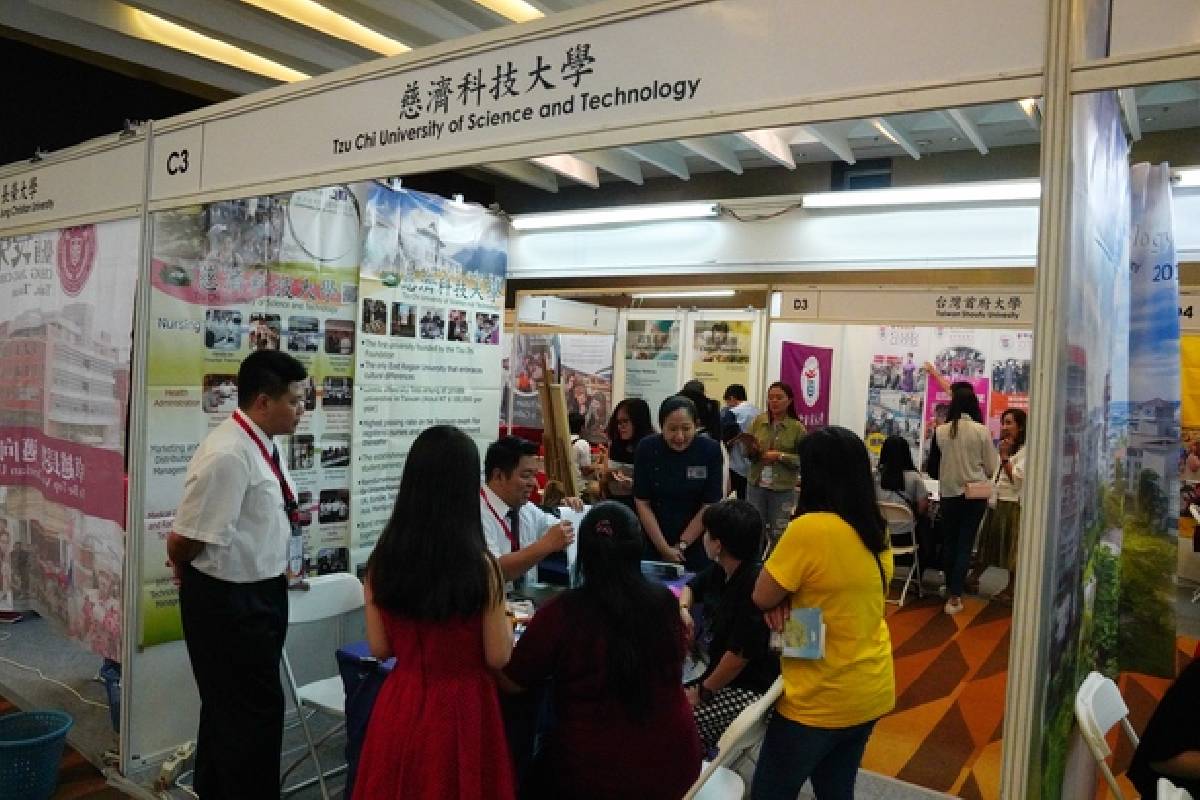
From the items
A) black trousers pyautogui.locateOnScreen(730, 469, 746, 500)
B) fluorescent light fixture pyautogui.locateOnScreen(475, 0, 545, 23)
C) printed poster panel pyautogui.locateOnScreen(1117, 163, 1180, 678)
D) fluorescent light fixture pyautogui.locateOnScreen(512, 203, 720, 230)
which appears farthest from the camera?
black trousers pyautogui.locateOnScreen(730, 469, 746, 500)

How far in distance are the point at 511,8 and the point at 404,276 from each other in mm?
1642

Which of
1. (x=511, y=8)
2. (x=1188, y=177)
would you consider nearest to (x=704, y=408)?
(x=511, y=8)

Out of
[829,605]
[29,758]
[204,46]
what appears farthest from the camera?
[204,46]

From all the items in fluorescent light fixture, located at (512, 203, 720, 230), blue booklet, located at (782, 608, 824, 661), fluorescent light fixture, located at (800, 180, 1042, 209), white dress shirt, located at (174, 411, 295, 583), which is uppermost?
fluorescent light fixture, located at (512, 203, 720, 230)

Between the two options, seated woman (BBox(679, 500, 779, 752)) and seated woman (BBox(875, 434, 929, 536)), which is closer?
seated woman (BBox(679, 500, 779, 752))

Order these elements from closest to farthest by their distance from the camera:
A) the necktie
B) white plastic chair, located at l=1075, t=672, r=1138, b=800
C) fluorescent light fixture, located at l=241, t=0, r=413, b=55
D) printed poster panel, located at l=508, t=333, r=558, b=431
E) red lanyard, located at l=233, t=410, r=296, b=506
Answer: white plastic chair, located at l=1075, t=672, r=1138, b=800 < red lanyard, located at l=233, t=410, r=296, b=506 < the necktie < fluorescent light fixture, located at l=241, t=0, r=413, b=55 < printed poster panel, located at l=508, t=333, r=558, b=431

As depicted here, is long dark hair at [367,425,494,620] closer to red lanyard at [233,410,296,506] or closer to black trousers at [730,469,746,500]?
red lanyard at [233,410,296,506]

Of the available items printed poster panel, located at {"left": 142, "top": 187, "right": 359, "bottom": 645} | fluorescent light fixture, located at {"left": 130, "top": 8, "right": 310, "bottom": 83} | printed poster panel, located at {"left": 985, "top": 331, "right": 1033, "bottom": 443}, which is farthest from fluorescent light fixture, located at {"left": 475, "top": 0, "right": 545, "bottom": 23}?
printed poster panel, located at {"left": 985, "top": 331, "right": 1033, "bottom": 443}

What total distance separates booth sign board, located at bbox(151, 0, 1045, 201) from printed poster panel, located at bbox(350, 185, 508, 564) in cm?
128

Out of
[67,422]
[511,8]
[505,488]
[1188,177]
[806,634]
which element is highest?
[511,8]

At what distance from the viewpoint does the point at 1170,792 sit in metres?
1.67

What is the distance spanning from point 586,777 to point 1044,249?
1.44 m

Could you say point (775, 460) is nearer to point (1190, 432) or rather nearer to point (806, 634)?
point (1190, 432)

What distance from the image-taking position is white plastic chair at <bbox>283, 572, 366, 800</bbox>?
2.76m
